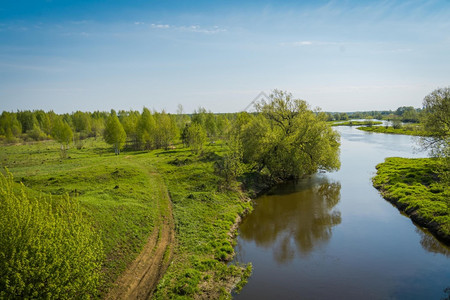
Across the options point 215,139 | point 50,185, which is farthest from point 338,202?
point 215,139

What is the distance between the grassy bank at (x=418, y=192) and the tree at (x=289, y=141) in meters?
9.04

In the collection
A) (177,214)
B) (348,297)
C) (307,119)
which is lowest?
(348,297)

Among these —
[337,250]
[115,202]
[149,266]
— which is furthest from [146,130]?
[337,250]

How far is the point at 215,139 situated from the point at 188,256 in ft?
255

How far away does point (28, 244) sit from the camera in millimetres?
11375

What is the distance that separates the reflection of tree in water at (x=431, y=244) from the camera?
23.5 m

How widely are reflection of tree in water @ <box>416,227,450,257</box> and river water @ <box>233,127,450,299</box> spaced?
0.25 feet

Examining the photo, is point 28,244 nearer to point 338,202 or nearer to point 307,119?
point 338,202

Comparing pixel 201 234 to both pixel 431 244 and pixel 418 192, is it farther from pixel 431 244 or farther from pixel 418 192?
pixel 418 192

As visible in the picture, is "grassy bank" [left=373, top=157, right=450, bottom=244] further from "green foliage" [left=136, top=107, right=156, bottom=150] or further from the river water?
"green foliage" [left=136, top=107, right=156, bottom=150]

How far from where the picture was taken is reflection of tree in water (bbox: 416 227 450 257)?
2347 cm

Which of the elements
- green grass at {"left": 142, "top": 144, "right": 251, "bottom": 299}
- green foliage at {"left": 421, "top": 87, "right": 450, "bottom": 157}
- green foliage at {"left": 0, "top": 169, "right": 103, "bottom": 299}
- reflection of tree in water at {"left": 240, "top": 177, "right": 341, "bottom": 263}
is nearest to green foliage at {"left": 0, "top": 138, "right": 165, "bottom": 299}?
green grass at {"left": 142, "top": 144, "right": 251, "bottom": 299}

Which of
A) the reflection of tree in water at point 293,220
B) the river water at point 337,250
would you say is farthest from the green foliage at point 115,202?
the reflection of tree in water at point 293,220

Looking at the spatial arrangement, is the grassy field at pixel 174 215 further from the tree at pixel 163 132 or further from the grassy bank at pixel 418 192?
the tree at pixel 163 132
